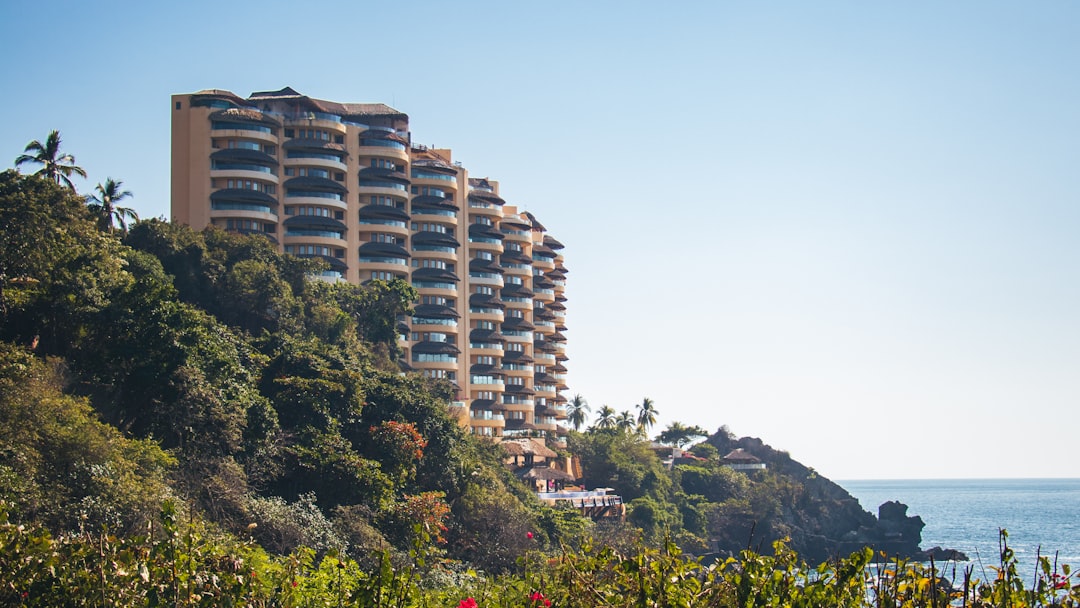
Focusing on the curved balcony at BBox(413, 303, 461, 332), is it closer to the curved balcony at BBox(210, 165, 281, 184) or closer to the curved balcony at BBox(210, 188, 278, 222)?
the curved balcony at BBox(210, 188, 278, 222)

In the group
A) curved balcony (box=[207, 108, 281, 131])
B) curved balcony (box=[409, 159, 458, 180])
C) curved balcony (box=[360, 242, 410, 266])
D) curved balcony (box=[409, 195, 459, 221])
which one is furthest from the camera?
curved balcony (box=[409, 159, 458, 180])

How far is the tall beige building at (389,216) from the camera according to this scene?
8394 cm

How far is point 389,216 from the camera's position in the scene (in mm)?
90938

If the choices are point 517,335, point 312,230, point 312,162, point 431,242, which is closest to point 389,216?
point 431,242

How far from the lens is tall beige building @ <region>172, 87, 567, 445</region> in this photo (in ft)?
275

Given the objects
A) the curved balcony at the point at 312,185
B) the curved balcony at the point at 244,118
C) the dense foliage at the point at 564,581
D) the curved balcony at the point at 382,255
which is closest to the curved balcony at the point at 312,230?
the curved balcony at the point at 312,185

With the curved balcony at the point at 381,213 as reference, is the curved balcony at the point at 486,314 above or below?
below

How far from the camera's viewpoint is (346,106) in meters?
94.7

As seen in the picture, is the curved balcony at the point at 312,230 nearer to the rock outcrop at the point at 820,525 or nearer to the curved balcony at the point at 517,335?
the curved balcony at the point at 517,335

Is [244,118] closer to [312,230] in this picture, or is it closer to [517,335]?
[312,230]

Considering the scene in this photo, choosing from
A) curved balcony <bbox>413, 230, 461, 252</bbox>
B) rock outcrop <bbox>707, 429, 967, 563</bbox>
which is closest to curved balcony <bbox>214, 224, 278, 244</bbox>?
curved balcony <bbox>413, 230, 461, 252</bbox>

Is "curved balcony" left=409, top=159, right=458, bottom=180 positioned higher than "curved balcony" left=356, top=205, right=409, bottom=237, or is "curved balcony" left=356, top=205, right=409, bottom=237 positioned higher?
"curved balcony" left=409, top=159, right=458, bottom=180

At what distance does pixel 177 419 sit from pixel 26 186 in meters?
12.3

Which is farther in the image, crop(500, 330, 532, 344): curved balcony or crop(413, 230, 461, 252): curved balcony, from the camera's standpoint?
crop(500, 330, 532, 344): curved balcony
